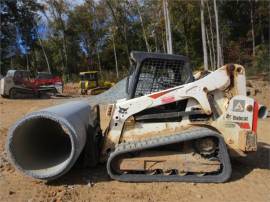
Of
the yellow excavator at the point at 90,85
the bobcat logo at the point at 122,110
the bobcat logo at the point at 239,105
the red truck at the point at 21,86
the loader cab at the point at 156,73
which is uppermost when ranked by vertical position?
the loader cab at the point at 156,73

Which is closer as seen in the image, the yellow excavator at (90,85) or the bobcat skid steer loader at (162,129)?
the bobcat skid steer loader at (162,129)

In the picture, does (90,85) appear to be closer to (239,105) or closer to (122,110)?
(122,110)

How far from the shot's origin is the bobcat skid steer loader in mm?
6801

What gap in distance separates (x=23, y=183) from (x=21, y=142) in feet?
2.25

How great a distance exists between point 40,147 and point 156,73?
2.34 meters

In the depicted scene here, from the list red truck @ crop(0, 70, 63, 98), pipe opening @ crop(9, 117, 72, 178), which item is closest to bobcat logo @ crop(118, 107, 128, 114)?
pipe opening @ crop(9, 117, 72, 178)

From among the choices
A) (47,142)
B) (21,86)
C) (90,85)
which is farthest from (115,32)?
(47,142)

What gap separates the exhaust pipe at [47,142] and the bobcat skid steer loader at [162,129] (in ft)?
0.05

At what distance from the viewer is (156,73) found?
7508mm

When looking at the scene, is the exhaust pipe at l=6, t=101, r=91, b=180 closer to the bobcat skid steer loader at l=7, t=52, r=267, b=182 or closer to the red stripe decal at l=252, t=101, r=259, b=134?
the bobcat skid steer loader at l=7, t=52, r=267, b=182

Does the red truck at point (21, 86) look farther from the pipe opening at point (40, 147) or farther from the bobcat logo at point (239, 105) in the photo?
the bobcat logo at point (239, 105)

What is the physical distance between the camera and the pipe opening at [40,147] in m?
6.82

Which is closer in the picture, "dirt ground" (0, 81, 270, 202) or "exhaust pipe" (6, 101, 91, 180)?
"dirt ground" (0, 81, 270, 202)

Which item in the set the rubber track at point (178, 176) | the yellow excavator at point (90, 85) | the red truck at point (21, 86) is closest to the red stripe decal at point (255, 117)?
the rubber track at point (178, 176)
